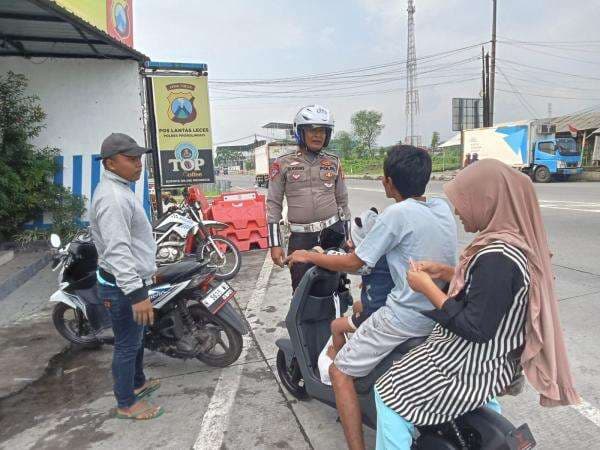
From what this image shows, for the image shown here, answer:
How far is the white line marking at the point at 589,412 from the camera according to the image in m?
2.62

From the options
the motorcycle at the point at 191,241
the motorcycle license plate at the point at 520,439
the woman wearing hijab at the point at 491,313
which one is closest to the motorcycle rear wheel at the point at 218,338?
the woman wearing hijab at the point at 491,313

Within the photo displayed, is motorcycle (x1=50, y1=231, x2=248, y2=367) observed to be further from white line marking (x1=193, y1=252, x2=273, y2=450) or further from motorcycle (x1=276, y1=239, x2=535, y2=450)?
motorcycle (x1=276, y1=239, x2=535, y2=450)

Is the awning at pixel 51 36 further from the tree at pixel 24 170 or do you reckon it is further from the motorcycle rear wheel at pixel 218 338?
the motorcycle rear wheel at pixel 218 338

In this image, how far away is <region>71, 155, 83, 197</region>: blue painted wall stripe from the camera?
7.96 metres

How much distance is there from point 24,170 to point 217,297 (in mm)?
5342

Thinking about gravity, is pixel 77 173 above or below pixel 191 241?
above

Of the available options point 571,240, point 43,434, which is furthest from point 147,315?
point 571,240

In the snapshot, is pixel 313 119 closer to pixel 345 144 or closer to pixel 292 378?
pixel 292 378

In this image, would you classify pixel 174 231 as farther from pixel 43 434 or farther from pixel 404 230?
pixel 404 230

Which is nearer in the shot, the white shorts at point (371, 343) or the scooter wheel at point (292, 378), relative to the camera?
the white shorts at point (371, 343)

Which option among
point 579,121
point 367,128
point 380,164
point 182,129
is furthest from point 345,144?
point 182,129

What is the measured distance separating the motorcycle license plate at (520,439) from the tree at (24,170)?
7.11 m

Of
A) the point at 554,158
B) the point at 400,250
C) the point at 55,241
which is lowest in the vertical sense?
the point at 55,241

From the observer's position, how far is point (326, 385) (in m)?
2.47
